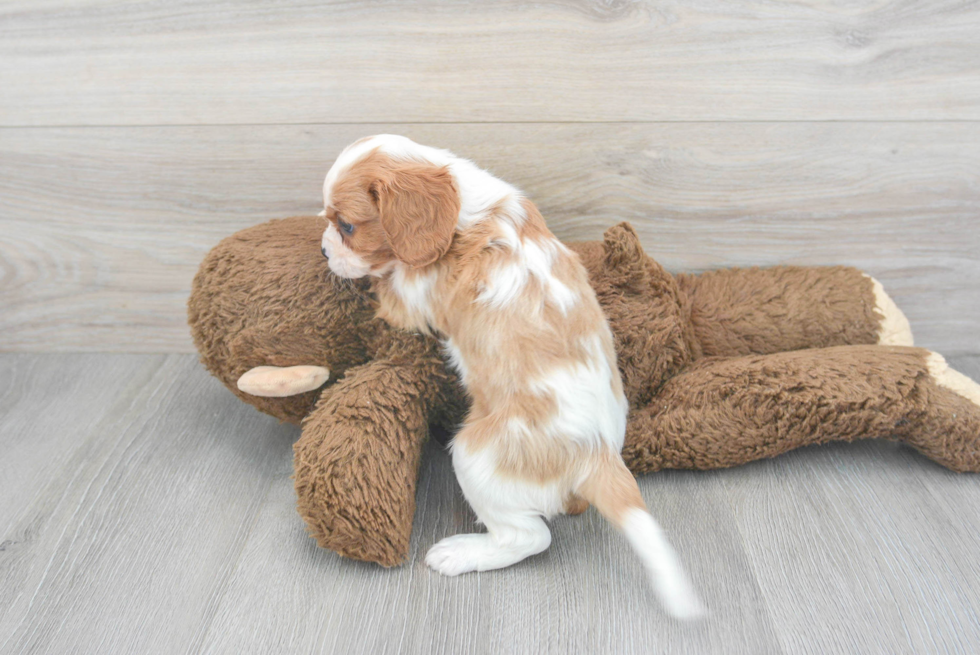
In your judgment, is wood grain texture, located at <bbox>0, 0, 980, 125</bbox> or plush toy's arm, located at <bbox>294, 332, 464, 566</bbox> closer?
plush toy's arm, located at <bbox>294, 332, 464, 566</bbox>

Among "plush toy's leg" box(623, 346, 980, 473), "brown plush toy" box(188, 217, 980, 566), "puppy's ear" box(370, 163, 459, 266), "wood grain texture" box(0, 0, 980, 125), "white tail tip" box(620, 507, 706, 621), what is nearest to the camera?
"white tail tip" box(620, 507, 706, 621)

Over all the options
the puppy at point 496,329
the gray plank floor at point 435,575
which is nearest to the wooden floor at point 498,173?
the gray plank floor at point 435,575

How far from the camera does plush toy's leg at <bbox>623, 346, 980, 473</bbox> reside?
1.36 metres

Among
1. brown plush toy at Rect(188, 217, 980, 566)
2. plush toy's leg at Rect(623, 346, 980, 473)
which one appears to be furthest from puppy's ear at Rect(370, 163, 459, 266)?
plush toy's leg at Rect(623, 346, 980, 473)

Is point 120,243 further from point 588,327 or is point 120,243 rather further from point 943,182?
point 943,182

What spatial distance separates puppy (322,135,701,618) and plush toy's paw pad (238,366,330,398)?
0.72ft

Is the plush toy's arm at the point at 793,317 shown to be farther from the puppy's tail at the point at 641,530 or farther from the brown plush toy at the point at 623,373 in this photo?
the puppy's tail at the point at 641,530

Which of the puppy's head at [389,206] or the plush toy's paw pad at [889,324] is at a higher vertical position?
the puppy's head at [389,206]

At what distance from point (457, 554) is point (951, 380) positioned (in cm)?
101

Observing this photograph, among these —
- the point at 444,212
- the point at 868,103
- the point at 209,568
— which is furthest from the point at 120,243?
the point at 868,103

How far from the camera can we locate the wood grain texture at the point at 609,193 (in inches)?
61.2

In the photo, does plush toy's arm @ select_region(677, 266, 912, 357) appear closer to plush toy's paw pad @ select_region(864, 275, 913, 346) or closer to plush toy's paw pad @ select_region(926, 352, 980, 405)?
plush toy's paw pad @ select_region(864, 275, 913, 346)

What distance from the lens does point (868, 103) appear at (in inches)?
60.2

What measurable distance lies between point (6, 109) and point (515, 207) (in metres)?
1.21
